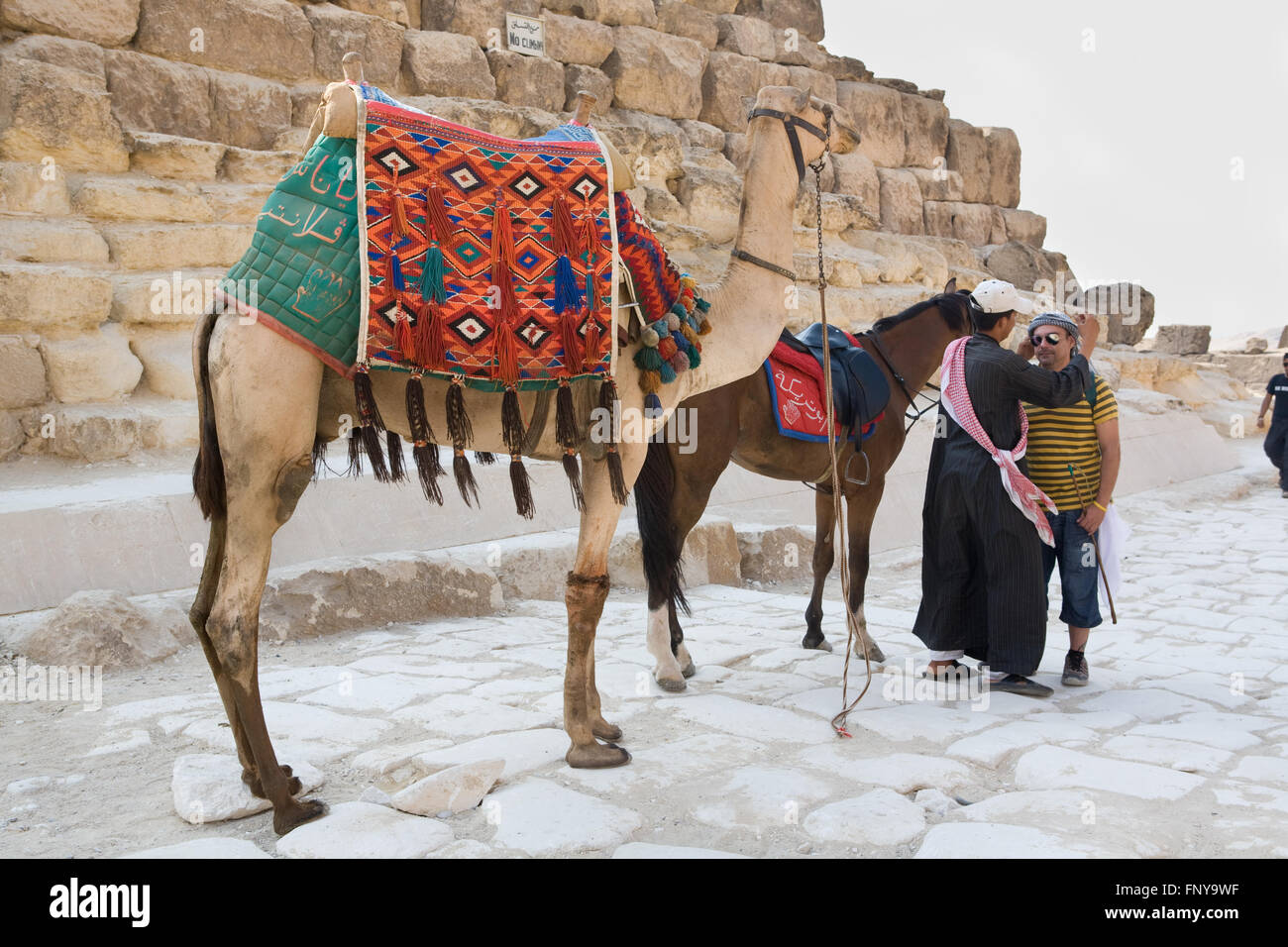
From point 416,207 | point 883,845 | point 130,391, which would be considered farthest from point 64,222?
point 883,845

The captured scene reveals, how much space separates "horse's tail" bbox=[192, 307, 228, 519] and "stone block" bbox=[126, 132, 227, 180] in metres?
8.20

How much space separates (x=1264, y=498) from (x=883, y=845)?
12.9 meters

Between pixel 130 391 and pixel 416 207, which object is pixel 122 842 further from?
pixel 130 391

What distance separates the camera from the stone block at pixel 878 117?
21.8 m

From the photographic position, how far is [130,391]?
8672mm

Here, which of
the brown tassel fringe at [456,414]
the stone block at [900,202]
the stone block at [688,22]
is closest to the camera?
the brown tassel fringe at [456,414]

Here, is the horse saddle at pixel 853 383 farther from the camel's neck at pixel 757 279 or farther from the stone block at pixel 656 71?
the stone block at pixel 656 71

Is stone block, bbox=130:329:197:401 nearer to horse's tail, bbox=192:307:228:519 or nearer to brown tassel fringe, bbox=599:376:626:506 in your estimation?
horse's tail, bbox=192:307:228:519

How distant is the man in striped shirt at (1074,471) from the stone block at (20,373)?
7278mm

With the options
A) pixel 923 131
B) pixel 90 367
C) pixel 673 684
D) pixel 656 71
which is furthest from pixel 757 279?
pixel 923 131

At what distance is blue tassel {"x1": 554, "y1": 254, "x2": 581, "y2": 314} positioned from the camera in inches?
136

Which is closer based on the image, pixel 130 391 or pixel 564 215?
pixel 564 215

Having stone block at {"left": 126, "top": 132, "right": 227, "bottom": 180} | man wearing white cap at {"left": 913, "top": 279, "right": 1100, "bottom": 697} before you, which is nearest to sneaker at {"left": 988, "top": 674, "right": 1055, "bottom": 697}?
man wearing white cap at {"left": 913, "top": 279, "right": 1100, "bottom": 697}

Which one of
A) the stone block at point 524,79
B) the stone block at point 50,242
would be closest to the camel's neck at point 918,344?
the stone block at point 50,242
